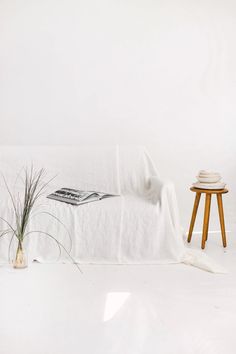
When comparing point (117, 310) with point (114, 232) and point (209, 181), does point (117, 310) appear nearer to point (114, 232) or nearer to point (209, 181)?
point (114, 232)

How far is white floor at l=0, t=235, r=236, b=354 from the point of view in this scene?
86.3 inches

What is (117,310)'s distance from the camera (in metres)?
2.59

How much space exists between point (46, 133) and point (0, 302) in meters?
2.16

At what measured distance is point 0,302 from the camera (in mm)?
2717

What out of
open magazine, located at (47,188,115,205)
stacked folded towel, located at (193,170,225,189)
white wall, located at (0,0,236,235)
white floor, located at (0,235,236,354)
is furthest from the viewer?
white wall, located at (0,0,236,235)

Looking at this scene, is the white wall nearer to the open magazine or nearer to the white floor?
the open magazine

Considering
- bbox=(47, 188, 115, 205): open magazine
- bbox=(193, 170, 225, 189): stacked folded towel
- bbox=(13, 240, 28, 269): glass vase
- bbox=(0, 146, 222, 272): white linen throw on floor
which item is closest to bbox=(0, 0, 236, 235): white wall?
bbox=(193, 170, 225, 189): stacked folded towel

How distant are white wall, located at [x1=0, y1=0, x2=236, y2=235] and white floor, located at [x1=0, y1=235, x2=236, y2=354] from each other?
1.53 metres

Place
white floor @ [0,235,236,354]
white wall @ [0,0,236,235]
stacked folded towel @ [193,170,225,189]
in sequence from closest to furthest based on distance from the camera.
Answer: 1. white floor @ [0,235,236,354]
2. stacked folded towel @ [193,170,225,189]
3. white wall @ [0,0,236,235]

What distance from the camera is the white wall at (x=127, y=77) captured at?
451cm

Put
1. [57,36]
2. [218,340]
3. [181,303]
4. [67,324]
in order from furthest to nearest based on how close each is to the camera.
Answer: [57,36] → [181,303] → [67,324] → [218,340]

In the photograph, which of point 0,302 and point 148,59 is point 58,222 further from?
point 148,59

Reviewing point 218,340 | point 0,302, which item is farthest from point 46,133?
point 218,340

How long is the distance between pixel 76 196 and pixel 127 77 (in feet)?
4.78
